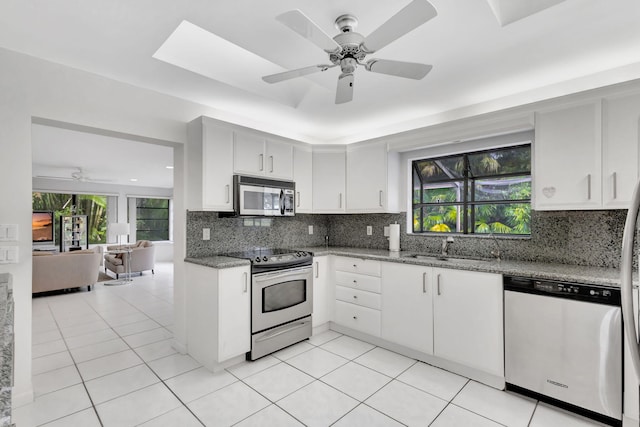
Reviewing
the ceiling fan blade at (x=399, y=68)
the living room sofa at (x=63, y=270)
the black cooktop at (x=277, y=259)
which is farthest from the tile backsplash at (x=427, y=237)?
the living room sofa at (x=63, y=270)

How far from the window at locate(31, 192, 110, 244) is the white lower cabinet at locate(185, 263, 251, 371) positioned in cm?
762

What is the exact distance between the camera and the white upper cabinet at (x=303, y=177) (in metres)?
3.66

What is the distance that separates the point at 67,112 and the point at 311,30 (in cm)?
201

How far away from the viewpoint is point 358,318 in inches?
128

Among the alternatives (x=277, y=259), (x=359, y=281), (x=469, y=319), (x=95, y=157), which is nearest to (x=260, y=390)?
(x=277, y=259)

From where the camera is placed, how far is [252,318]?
2812 mm

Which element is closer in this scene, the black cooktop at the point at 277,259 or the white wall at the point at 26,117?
the white wall at the point at 26,117

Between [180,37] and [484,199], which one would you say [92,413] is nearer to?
[180,37]

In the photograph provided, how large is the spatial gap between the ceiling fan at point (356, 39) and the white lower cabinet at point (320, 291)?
6.15 feet

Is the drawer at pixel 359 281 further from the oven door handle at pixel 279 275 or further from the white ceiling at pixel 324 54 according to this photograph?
the white ceiling at pixel 324 54

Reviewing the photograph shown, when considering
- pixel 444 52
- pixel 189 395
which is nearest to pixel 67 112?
pixel 189 395

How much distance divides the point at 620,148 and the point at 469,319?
1.60m

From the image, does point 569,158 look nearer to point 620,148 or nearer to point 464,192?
point 620,148

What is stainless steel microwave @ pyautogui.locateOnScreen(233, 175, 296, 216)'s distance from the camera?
9.95 ft
